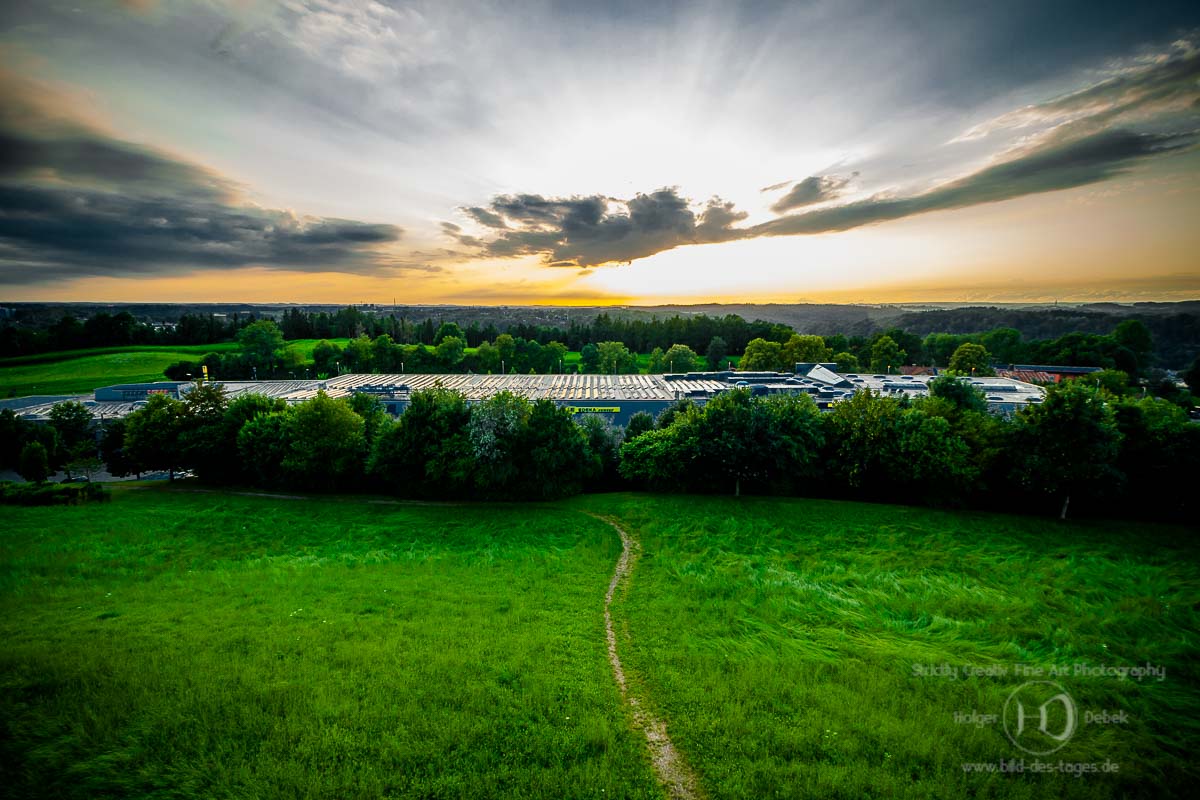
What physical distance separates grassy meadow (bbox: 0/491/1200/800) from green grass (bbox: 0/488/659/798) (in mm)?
55

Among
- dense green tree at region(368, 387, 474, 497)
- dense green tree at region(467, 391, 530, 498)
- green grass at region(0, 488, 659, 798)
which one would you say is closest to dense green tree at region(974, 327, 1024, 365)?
dense green tree at region(467, 391, 530, 498)

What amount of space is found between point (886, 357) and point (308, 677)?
104645mm

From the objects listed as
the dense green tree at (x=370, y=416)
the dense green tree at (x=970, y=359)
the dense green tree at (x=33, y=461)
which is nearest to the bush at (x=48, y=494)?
the dense green tree at (x=33, y=461)

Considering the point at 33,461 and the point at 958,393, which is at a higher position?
the point at 958,393

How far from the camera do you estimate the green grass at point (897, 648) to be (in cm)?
787

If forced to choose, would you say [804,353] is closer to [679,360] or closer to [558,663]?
[679,360]

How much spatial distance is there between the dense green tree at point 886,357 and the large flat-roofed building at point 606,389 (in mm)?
22564

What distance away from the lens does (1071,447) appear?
26328 mm

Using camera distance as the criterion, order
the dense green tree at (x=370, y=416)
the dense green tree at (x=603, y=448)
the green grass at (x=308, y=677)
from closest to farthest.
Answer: the green grass at (x=308, y=677), the dense green tree at (x=603, y=448), the dense green tree at (x=370, y=416)

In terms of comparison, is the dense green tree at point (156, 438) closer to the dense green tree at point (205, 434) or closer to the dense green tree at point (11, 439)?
the dense green tree at point (205, 434)

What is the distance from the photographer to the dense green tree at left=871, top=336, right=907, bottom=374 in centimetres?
9206

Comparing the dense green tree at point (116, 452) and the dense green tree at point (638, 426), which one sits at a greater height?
the dense green tree at point (638, 426)

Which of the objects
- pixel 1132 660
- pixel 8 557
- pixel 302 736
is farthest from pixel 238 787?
pixel 8 557

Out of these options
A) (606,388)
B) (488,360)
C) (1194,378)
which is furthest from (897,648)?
(1194,378)
